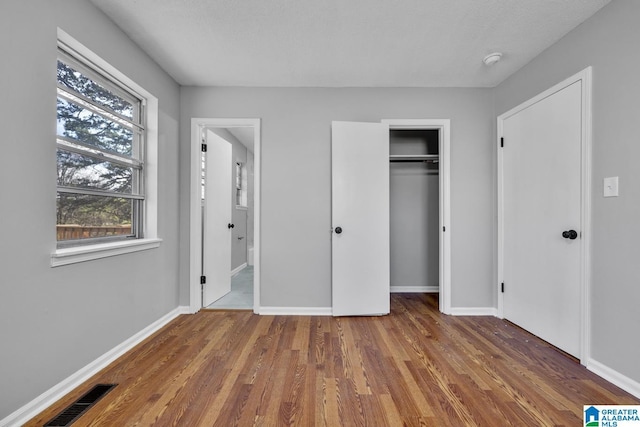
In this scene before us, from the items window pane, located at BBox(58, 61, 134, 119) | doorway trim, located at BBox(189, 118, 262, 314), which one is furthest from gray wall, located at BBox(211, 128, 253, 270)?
window pane, located at BBox(58, 61, 134, 119)

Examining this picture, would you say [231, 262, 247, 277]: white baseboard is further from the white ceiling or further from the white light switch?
the white light switch

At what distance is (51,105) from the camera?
1633mm

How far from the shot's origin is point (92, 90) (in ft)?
6.70

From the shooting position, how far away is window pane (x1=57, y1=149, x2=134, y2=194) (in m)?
1.81

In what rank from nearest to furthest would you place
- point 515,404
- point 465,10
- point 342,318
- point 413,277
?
point 515,404 → point 465,10 → point 342,318 → point 413,277

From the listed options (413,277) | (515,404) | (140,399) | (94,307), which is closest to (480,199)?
(413,277)

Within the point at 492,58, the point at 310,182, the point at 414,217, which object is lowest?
A: the point at 414,217

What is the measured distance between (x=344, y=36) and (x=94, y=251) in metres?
2.39

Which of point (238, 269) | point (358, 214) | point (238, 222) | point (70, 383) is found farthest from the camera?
point (238, 222)

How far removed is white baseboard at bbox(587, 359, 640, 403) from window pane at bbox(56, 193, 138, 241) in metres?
3.62

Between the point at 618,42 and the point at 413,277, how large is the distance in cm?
299

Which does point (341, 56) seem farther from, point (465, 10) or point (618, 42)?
point (618, 42)

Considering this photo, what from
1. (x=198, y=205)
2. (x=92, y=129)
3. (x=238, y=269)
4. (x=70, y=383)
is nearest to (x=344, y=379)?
(x=70, y=383)

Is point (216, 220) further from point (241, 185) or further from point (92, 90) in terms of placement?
point (241, 185)
